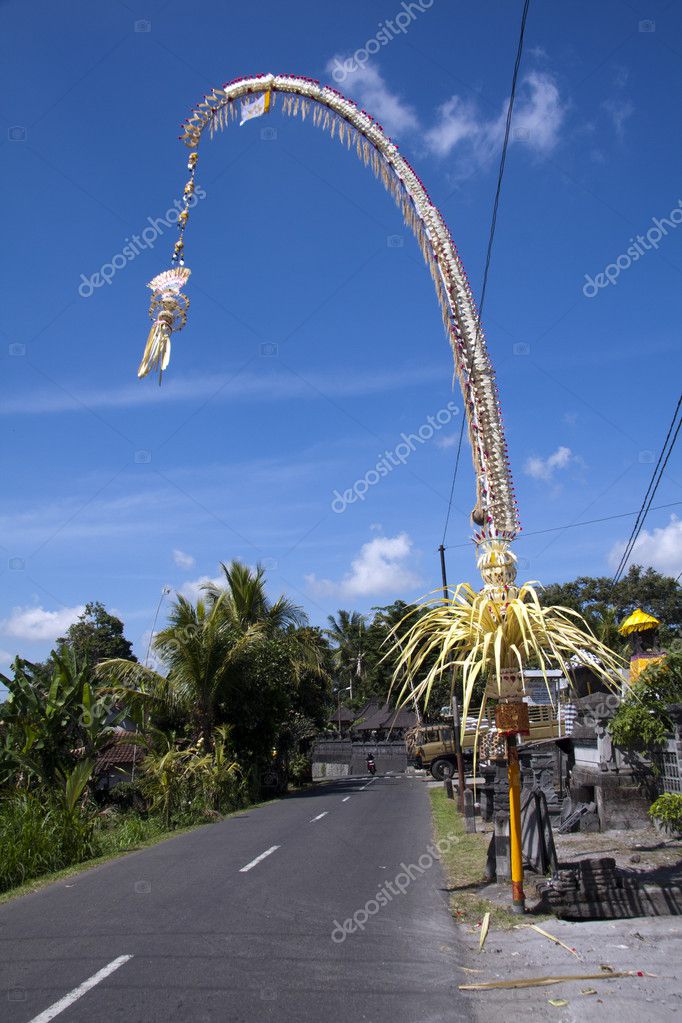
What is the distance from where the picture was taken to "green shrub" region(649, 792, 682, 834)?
9.76 m

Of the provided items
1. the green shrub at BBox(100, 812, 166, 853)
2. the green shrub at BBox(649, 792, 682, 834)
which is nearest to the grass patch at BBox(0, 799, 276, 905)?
the green shrub at BBox(100, 812, 166, 853)

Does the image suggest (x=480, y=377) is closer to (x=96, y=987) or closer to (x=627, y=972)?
(x=627, y=972)

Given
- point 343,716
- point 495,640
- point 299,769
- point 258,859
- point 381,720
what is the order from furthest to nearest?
point 343,716
point 381,720
point 299,769
point 258,859
point 495,640

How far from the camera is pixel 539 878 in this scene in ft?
27.3

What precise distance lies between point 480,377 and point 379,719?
48.6m

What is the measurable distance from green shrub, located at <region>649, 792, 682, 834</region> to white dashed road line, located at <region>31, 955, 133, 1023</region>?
6.86 m

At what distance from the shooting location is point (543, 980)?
551cm

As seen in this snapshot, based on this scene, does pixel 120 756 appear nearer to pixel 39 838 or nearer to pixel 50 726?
pixel 50 726

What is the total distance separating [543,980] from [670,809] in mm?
5108

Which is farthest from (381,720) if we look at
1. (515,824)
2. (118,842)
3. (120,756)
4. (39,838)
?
(515,824)

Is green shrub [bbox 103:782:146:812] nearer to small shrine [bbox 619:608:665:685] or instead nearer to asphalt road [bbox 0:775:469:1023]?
asphalt road [bbox 0:775:469:1023]

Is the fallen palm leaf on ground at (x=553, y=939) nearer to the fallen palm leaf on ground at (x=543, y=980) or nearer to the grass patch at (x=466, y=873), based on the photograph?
the grass patch at (x=466, y=873)

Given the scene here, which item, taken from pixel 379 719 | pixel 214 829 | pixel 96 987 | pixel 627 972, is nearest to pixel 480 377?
pixel 627 972

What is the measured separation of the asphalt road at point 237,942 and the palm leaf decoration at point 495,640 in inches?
82.2
